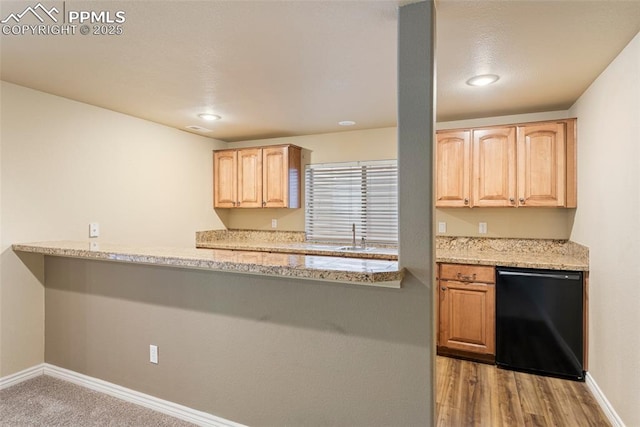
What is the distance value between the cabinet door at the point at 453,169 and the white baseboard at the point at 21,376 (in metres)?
3.94

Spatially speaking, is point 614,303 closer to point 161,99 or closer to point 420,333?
point 420,333

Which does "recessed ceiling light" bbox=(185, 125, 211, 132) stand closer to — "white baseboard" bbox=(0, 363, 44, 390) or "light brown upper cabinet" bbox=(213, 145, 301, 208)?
"light brown upper cabinet" bbox=(213, 145, 301, 208)

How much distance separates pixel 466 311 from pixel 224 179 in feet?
11.0

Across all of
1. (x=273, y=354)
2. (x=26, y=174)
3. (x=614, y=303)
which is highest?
(x=26, y=174)

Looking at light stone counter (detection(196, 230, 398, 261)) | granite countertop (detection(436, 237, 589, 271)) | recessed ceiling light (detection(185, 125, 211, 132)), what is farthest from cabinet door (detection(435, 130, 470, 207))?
recessed ceiling light (detection(185, 125, 211, 132))

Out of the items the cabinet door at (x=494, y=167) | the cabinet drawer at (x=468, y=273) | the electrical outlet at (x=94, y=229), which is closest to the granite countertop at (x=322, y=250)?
the cabinet drawer at (x=468, y=273)

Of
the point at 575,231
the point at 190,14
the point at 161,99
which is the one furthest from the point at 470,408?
the point at 161,99

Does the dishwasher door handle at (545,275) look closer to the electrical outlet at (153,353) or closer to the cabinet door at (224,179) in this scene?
the electrical outlet at (153,353)

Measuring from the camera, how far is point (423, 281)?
1.67 metres

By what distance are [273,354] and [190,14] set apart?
1902 millimetres

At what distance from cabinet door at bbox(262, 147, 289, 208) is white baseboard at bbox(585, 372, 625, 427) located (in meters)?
3.35

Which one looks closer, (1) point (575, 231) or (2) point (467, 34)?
(2) point (467, 34)

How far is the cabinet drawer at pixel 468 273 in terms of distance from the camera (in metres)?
3.16

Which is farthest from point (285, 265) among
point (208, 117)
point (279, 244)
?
point (279, 244)
